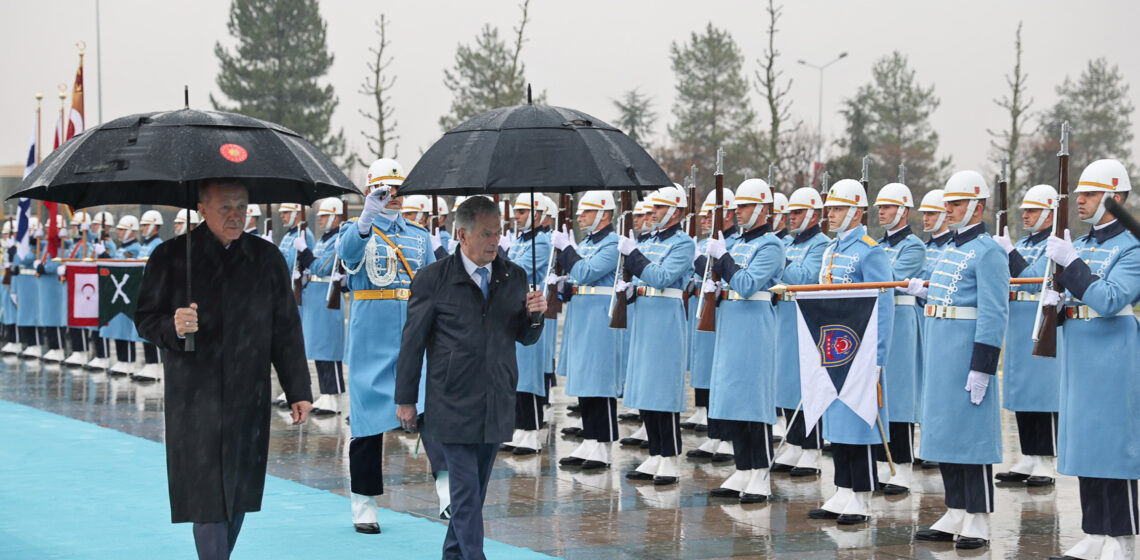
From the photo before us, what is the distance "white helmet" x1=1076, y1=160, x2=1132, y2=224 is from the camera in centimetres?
778

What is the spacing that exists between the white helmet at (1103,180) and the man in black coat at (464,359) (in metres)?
3.43

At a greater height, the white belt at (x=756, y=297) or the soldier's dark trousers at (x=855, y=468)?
the white belt at (x=756, y=297)

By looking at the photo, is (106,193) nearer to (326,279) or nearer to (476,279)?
(476,279)

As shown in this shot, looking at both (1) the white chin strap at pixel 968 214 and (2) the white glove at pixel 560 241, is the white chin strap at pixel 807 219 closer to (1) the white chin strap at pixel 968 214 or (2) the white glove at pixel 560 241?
(2) the white glove at pixel 560 241

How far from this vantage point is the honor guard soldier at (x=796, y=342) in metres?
10.8

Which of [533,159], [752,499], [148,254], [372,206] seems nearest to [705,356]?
[752,499]

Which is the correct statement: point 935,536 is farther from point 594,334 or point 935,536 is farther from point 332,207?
point 332,207

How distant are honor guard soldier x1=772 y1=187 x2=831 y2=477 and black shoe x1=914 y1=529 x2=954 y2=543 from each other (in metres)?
2.33

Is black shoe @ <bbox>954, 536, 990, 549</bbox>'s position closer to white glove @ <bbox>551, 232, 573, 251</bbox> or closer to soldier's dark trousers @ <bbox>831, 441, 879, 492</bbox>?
soldier's dark trousers @ <bbox>831, 441, 879, 492</bbox>

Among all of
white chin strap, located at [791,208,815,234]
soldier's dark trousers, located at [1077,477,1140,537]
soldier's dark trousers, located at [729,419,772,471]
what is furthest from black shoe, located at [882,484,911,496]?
white chin strap, located at [791,208,815,234]

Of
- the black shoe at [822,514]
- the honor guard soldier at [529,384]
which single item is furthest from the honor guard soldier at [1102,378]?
the honor guard soldier at [529,384]

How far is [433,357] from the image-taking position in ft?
21.4

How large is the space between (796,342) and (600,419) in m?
1.75

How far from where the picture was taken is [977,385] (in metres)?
8.05
